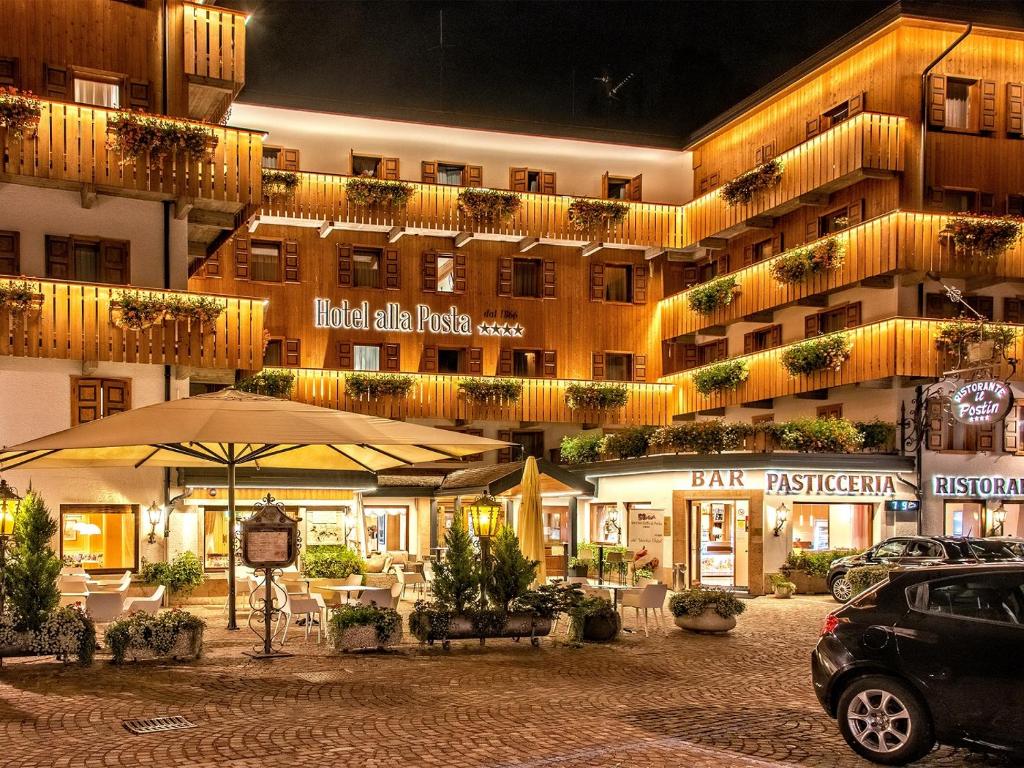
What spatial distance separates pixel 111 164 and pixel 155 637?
1108 centimetres

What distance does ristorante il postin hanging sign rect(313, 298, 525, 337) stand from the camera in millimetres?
35344

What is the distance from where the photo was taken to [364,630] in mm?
15391

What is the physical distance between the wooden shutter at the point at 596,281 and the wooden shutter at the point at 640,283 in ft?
3.91

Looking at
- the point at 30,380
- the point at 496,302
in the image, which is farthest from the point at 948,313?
the point at 30,380

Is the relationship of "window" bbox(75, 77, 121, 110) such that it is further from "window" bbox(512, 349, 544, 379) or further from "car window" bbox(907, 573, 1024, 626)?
"car window" bbox(907, 573, 1024, 626)

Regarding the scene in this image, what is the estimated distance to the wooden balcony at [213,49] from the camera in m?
23.6

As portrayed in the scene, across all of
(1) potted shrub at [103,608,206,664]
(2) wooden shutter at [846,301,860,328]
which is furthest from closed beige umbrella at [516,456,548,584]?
(2) wooden shutter at [846,301,860,328]

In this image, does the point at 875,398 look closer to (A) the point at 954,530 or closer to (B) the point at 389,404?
(A) the point at 954,530

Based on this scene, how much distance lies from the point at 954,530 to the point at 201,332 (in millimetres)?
18690

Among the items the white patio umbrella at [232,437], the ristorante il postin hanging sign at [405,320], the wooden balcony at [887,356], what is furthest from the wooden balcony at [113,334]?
the wooden balcony at [887,356]

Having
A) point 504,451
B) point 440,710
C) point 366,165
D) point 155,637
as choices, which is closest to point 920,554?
point 440,710

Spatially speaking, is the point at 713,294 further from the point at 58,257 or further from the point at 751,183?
the point at 58,257

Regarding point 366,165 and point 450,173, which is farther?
point 450,173

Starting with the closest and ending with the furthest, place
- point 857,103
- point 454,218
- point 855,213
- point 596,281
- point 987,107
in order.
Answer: point 987,107 → point 855,213 → point 857,103 → point 454,218 → point 596,281
